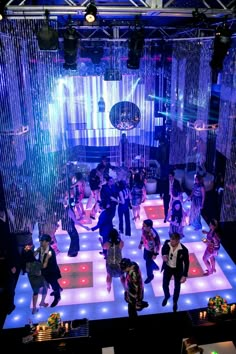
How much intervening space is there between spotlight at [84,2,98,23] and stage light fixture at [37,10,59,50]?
2.80 ft

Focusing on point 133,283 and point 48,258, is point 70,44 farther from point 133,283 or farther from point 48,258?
point 133,283

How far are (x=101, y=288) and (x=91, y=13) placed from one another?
4155 mm

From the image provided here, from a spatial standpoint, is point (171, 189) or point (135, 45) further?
point (171, 189)

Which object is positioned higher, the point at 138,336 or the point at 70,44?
the point at 70,44

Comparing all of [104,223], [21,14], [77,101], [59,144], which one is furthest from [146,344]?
[77,101]

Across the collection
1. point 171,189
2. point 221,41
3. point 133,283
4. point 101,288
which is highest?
point 221,41

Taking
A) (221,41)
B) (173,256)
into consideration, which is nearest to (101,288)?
(173,256)

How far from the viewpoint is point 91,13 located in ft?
13.6

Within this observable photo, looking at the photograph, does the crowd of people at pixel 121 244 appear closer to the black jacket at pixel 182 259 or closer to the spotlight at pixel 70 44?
the black jacket at pixel 182 259

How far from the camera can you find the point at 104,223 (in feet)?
20.4

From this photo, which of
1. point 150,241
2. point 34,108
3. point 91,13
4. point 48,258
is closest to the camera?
point 91,13

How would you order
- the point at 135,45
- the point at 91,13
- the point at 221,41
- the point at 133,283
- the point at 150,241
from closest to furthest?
the point at 91,13 < the point at 133,283 < the point at 221,41 < the point at 150,241 < the point at 135,45

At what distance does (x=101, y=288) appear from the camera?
220 inches

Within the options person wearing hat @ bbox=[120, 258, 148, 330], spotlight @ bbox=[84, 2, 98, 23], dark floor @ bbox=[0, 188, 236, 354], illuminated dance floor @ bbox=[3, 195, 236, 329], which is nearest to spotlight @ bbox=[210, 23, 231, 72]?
spotlight @ bbox=[84, 2, 98, 23]
